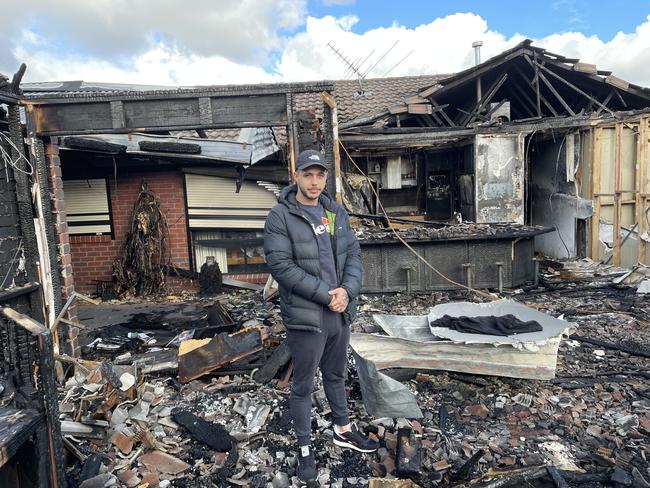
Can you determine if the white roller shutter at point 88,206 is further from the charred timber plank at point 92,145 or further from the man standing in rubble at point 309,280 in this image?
the man standing in rubble at point 309,280

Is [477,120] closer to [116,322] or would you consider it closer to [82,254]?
[116,322]

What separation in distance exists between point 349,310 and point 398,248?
17.3 ft

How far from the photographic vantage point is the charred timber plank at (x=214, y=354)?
16.4ft

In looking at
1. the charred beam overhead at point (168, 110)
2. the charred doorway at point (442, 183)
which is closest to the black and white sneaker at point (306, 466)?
the charred beam overhead at point (168, 110)

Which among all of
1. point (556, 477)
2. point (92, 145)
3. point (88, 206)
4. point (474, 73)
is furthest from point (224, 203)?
point (556, 477)

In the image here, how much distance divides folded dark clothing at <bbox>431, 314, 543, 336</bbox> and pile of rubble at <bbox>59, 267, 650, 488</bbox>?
517 millimetres

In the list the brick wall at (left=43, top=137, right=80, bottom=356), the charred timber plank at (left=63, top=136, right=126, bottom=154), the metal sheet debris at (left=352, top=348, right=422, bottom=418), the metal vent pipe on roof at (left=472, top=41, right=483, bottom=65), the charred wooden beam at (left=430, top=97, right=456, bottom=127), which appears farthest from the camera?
the metal vent pipe on roof at (left=472, top=41, right=483, bottom=65)

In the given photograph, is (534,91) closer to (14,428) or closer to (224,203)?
(224,203)

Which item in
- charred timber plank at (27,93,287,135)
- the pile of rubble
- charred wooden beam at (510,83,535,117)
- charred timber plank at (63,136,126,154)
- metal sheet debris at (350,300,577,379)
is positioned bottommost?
the pile of rubble

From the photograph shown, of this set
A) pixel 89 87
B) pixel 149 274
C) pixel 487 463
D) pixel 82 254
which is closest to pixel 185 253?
pixel 149 274

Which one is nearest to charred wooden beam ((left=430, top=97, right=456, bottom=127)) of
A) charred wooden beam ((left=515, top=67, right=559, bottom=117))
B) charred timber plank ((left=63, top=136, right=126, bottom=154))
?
charred wooden beam ((left=515, top=67, right=559, bottom=117))

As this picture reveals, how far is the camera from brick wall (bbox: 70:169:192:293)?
9.90 m

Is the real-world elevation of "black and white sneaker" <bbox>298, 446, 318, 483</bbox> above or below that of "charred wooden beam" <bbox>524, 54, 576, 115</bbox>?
below

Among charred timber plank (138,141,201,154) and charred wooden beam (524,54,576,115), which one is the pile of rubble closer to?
charred timber plank (138,141,201,154)
